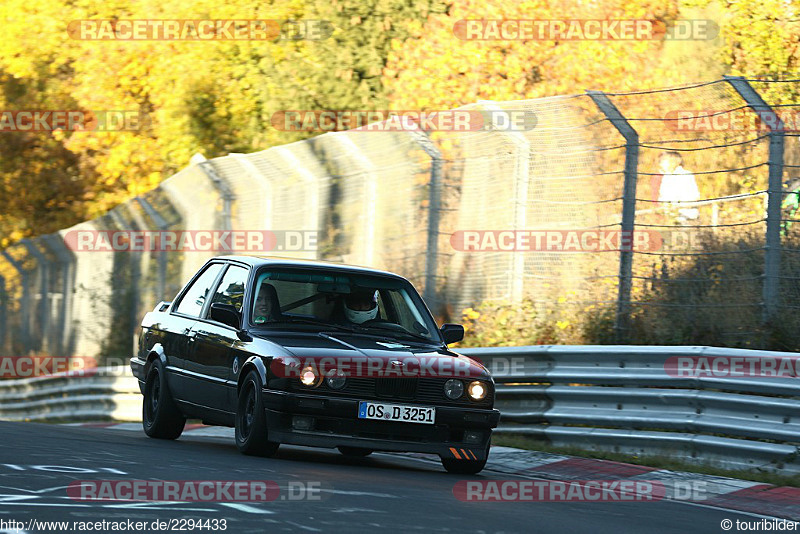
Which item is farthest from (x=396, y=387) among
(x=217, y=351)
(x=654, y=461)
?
(x=654, y=461)

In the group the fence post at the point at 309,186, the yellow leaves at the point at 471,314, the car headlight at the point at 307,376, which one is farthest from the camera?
the fence post at the point at 309,186

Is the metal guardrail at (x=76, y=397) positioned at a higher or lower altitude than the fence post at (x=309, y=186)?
lower

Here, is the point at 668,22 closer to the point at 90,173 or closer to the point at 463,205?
the point at 90,173

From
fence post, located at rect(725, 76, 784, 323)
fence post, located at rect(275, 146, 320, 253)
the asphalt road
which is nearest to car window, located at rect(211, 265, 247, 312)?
the asphalt road

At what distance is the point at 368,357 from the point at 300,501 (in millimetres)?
2524

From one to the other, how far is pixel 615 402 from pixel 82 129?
104 feet

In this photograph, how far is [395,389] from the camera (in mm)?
9930

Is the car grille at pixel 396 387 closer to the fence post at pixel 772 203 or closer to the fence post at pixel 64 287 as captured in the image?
the fence post at pixel 772 203

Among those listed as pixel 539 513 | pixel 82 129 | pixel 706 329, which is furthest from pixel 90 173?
pixel 539 513

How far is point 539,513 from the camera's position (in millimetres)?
7938

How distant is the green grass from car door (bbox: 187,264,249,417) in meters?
2.87

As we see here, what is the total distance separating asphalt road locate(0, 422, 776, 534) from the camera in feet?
22.4

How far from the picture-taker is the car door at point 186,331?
11.8 m

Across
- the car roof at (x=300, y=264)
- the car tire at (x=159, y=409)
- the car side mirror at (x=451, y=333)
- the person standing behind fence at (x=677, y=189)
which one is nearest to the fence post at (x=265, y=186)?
the car tire at (x=159, y=409)
